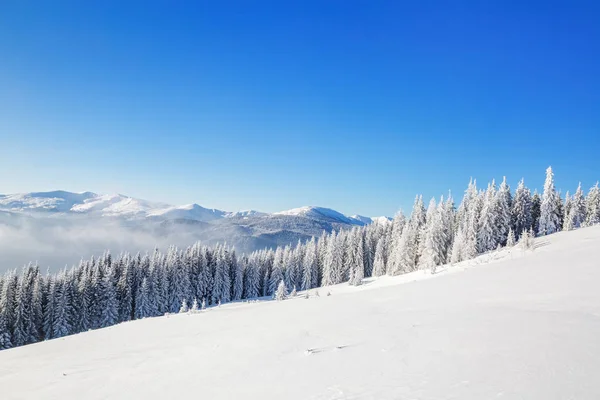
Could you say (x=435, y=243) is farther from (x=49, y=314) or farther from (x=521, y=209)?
(x=49, y=314)

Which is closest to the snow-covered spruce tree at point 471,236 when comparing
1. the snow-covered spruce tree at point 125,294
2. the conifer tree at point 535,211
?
the conifer tree at point 535,211

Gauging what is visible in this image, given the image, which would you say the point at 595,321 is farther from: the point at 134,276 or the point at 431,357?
the point at 134,276

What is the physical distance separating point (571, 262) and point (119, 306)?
6537 cm

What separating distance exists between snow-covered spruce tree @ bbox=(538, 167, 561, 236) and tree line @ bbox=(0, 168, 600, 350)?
0.48 ft

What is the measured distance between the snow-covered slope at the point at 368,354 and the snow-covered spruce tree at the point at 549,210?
3933 centimetres

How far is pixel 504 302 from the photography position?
15.9 metres

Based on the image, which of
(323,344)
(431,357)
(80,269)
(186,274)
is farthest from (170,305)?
(431,357)

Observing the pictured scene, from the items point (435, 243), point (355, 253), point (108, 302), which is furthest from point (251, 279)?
point (435, 243)

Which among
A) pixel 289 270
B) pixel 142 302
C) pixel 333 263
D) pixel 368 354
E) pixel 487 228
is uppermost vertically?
pixel 487 228

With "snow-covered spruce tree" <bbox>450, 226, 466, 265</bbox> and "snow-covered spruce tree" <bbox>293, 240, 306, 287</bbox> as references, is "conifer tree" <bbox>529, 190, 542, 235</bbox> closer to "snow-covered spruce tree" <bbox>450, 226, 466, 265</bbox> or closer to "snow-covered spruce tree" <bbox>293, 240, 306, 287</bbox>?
"snow-covered spruce tree" <bbox>450, 226, 466, 265</bbox>

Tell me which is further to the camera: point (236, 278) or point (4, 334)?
point (236, 278)

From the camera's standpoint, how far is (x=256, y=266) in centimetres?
8031

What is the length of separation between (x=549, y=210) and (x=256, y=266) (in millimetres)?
60781

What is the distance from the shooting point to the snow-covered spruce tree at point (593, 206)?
5585cm
